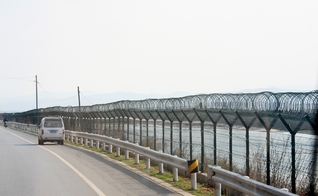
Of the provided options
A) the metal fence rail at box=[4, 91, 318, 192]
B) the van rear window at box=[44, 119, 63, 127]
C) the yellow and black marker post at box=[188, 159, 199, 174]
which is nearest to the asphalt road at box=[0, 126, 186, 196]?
the yellow and black marker post at box=[188, 159, 199, 174]

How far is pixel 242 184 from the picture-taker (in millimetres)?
10133

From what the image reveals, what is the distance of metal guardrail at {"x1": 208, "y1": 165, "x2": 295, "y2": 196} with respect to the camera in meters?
8.77

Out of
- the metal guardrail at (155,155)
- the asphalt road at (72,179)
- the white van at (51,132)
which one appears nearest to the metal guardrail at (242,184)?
the asphalt road at (72,179)

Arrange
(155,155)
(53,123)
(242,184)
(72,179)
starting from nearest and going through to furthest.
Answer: (242,184)
(72,179)
(155,155)
(53,123)

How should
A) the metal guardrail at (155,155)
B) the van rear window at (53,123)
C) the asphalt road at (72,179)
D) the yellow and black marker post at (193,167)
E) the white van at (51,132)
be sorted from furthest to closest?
the van rear window at (53,123) < the white van at (51,132) < the metal guardrail at (155,155) < the asphalt road at (72,179) < the yellow and black marker post at (193,167)

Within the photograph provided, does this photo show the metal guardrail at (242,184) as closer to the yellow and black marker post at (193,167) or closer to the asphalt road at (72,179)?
the yellow and black marker post at (193,167)

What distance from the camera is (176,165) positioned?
551 inches

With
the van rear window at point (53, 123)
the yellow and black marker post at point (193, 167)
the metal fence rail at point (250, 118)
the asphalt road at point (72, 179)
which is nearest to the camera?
the metal fence rail at point (250, 118)

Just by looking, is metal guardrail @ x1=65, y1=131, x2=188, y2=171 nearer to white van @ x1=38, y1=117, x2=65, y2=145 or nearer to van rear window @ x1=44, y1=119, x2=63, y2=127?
white van @ x1=38, y1=117, x2=65, y2=145

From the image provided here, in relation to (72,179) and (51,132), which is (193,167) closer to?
(72,179)

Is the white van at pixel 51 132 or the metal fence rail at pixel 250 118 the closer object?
the metal fence rail at pixel 250 118

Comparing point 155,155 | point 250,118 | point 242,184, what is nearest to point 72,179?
point 155,155

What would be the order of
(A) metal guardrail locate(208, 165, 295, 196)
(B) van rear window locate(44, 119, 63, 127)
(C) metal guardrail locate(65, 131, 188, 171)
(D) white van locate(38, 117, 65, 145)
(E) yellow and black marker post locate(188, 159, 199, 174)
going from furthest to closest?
(B) van rear window locate(44, 119, 63, 127)
(D) white van locate(38, 117, 65, 145)
(C) metal guardrail locate(65, 131, 188, 171)
(E) yellow and black marker post locate(188, 159, 199, 174)
(A) metal guardrail locate(208, 165, 295, 196)

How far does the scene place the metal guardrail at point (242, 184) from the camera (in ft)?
28.8
